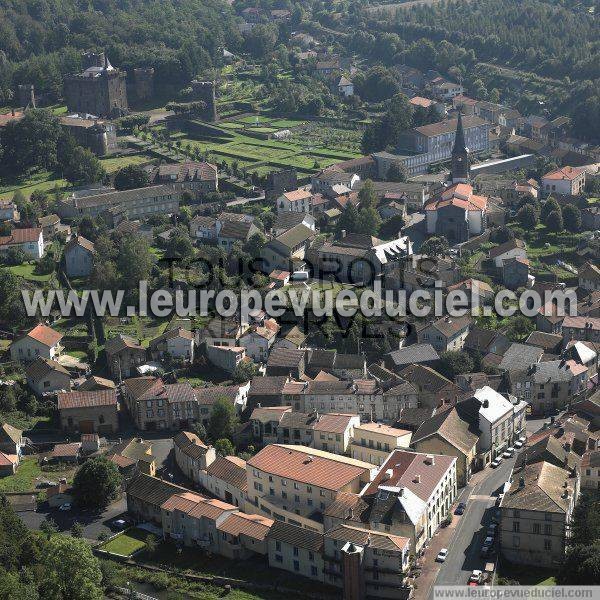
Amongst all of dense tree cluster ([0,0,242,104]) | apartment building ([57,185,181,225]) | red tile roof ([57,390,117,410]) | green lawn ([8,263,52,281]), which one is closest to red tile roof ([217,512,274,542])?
red tile roof ([57,390,117,410])

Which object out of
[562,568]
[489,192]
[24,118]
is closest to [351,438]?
[562,568]

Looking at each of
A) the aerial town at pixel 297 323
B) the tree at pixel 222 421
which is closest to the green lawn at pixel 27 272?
the aerial town at pixel 297 323

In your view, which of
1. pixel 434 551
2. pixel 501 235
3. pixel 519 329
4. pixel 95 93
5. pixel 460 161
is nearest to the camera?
pixel 434 551

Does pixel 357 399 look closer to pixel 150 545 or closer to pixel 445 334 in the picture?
pixel 445 334

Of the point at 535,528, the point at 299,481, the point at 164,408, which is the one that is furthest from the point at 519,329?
the point at 299,481

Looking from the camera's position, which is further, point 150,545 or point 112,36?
point 112,36

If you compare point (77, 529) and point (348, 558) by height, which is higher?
point (348, 558)

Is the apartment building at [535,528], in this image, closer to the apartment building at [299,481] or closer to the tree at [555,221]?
the apartment building at [299,481]
